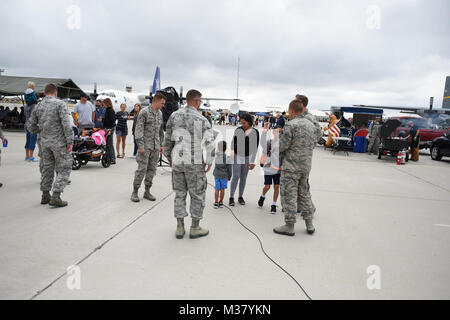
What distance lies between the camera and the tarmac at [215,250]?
2.58 metres

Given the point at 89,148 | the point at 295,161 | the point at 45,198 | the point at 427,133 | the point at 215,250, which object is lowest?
the point at 215,250

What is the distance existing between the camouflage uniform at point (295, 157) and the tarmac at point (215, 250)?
56cm

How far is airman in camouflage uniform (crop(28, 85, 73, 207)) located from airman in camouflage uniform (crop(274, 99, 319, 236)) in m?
3.48

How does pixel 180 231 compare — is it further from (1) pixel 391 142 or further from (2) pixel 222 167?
(1) pixel 391 142

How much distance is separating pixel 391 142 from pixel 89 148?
12617 mm

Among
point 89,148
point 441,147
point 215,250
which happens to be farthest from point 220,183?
point 441,147

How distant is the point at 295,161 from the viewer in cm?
383

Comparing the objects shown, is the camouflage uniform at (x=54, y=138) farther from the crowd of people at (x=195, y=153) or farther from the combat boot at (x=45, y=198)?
the combat boot at (x=45, y=198)

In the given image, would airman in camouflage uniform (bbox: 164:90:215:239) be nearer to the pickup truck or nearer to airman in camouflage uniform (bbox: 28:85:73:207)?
airman in camouflage uniform (bbox: 28:85:73:207)

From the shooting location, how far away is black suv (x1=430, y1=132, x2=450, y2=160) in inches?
521

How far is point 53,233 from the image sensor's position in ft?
11.8

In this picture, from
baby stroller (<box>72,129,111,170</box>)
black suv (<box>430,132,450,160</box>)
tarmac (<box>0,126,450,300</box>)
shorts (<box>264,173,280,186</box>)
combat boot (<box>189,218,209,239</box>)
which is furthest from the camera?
black suv (<box>430,132,450,160</box>)

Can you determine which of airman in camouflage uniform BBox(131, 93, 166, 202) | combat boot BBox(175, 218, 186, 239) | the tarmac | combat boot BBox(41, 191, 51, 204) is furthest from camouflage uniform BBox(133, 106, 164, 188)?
combat boot BBox(175, 218, 186, 239)
